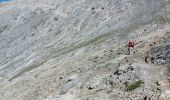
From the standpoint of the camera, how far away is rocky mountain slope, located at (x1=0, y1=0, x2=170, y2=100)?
27.1m

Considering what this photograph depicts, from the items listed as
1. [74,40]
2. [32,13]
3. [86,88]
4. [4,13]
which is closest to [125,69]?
[86,88]

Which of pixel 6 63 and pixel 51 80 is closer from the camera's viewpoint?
pixel 51 80

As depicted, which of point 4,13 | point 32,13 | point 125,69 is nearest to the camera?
point 125,69

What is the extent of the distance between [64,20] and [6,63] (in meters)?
12.9

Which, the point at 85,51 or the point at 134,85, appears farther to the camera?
the point at 85,51

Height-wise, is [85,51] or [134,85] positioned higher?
[134,85]

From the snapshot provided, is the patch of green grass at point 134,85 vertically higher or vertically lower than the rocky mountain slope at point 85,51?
higher

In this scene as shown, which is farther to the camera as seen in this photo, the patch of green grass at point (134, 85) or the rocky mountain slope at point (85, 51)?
the rocky mountain slope at point (85, 51)

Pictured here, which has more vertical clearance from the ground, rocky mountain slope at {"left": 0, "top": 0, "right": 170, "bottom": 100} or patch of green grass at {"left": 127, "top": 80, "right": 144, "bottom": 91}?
patch of green grass at {"left": 127, "top": 80, "right": 144, "bottom": 91}

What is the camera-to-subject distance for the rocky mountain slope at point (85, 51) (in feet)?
89.1

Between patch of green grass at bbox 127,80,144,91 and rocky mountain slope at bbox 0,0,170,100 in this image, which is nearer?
patch of green grass at bbox 127,80,144,91

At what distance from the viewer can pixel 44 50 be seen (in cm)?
5031

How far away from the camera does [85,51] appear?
132 ft

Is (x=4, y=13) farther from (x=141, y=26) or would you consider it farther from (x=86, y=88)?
(x=86, y=88)
